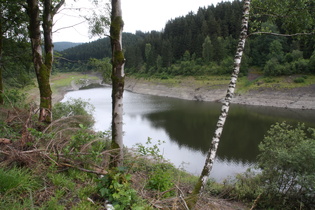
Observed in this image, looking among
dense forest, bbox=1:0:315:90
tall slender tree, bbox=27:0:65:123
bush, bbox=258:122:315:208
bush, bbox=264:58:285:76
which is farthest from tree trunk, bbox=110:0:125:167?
bush, bbox=264:58:285:76

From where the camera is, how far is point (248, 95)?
3822cm

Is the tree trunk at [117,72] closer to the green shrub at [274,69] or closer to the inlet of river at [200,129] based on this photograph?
the inlet of river at [200,129]

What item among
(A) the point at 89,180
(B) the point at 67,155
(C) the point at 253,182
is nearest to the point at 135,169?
(A) the point at 89,180

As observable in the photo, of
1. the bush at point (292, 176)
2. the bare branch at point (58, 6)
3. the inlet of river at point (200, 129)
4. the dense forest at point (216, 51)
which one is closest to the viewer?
the bare branch at point (58, 6)

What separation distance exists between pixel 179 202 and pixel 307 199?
7192 millimetres

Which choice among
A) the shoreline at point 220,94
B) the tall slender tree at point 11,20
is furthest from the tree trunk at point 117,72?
the shoreline at point 220,94

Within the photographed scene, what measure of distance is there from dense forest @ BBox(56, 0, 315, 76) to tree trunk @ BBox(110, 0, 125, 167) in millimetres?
41532

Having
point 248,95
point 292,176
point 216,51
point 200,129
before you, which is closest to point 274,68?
point 248,95

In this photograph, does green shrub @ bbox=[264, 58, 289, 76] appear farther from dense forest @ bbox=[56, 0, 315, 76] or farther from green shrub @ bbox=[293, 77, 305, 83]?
green shrub @ bbox=[293, 77, 305, 83]

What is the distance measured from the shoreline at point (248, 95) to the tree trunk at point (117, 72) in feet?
120

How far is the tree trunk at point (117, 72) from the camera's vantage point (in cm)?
347

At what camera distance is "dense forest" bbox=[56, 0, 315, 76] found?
41863 millimetres

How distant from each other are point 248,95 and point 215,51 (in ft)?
63.5

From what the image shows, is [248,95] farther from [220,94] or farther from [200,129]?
[200,129]
